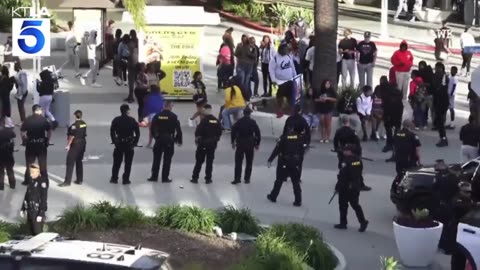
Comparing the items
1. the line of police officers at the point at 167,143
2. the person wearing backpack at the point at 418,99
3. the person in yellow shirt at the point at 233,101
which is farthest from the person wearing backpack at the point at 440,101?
the line of police officers at the point at 167,143

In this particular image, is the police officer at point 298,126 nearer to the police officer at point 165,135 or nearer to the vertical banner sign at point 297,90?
the police officer at point 165,135

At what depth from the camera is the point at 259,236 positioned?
14.8 metres

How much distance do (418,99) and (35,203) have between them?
1176cm

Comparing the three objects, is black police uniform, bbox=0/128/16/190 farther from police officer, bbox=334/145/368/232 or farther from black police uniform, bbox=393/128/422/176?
black police uniform, bbox=393/128/422/176

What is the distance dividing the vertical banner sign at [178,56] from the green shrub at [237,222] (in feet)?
38.1

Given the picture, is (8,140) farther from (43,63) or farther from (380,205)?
(43,63)

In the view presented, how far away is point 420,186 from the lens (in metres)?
17.2

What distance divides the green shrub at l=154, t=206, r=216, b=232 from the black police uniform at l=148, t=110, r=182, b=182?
12.6 feet

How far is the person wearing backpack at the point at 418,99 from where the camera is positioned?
24.4 meters

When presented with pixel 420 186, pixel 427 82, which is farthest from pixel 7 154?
pixel 427 82

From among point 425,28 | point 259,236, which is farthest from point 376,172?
point 425,28

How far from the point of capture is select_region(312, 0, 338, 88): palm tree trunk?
25266 mm

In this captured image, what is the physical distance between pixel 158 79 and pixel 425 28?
18.8 metres

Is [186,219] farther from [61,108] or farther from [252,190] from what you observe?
[61,108]
